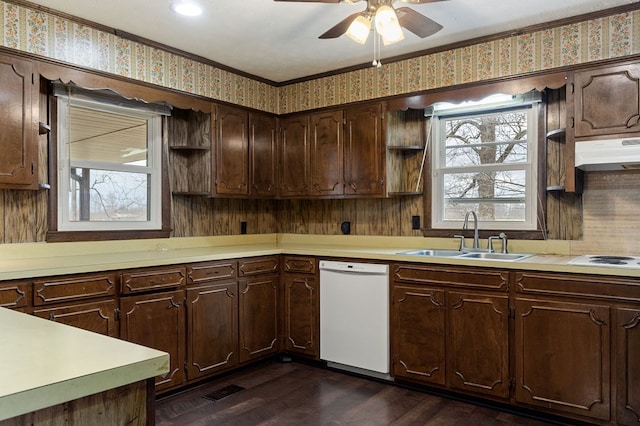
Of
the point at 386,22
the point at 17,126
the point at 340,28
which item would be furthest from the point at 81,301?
the point at 386,22

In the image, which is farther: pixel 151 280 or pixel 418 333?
pixel 418 333

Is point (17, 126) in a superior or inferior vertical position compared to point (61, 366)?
superior

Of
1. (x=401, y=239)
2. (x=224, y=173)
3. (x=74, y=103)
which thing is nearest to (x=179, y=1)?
(x=74, y=103)

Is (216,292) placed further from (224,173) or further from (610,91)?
(610,91)

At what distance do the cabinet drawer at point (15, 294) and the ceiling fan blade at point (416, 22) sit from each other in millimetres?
2447

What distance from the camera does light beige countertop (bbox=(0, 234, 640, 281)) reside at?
8.78 ft

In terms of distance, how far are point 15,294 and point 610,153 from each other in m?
3.46

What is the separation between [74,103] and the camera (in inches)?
130

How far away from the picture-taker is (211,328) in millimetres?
3447

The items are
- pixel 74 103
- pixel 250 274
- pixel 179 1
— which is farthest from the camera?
pixel 250 274

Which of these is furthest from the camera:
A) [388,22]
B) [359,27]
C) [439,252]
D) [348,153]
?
[348,153]

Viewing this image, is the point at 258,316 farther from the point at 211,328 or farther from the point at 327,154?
the point at 327,154

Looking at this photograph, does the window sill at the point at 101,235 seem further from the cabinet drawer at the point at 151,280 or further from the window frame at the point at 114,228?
the cabinet drawer at the point at 151,280

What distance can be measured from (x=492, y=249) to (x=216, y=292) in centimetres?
207
